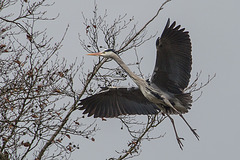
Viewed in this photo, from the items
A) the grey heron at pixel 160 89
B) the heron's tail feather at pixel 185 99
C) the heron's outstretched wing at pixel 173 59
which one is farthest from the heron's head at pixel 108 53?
the heron's tail feather at pixel 185 99

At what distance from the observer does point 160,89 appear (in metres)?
8.25

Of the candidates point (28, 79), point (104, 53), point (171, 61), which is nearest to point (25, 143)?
point (28, 79)

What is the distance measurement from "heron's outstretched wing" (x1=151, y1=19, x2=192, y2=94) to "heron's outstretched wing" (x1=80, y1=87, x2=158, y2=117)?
842mm

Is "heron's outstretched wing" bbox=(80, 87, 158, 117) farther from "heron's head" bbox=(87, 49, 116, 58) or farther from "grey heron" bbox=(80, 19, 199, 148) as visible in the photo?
"heron's head" bbox=(87, 49, 116, 58)

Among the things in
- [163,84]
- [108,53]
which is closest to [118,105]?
[163,84]

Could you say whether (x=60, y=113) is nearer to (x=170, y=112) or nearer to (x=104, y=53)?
(x=104, y=53)

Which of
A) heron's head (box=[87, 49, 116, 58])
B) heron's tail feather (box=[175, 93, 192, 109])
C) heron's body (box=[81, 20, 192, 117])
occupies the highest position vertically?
heron's head (box=[87, 49, 116, 58])

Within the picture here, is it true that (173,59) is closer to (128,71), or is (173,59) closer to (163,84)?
(163,84)

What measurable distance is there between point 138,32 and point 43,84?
2051 millimetres

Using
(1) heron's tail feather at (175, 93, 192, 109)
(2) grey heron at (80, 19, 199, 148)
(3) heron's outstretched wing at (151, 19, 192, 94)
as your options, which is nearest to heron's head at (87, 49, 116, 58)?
(2) grey heron at (80, 19, 199, 148)

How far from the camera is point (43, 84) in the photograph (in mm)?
7379

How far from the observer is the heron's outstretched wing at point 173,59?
24.7 feet

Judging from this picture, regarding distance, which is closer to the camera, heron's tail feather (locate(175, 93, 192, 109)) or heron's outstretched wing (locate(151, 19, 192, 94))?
heron's outstretched wing (locate(151, 19, 192, 94))

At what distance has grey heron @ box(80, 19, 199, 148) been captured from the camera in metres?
7.57
